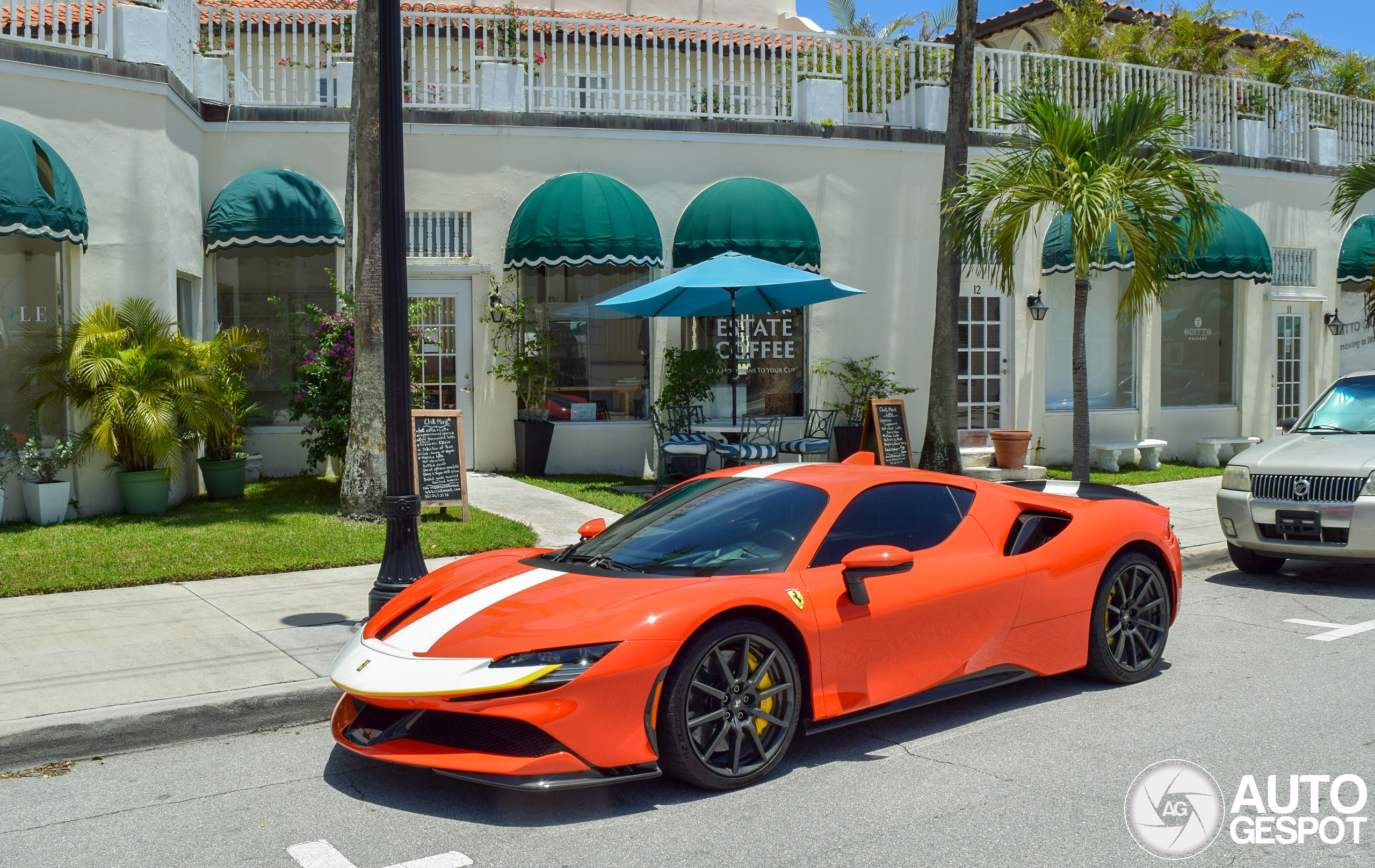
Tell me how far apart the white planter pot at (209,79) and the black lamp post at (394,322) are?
8303 mm

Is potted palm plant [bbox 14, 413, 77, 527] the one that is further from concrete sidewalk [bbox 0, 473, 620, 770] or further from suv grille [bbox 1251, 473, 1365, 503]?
suv grille [bbox 1251, 473, 1365, 503]

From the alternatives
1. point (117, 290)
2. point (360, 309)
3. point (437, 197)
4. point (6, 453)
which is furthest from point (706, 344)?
point (6, 453)

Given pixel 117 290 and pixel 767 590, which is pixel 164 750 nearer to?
pixel 767 590

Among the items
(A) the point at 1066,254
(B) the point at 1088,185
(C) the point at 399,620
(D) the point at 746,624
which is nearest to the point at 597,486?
(B) the point at 1088,185

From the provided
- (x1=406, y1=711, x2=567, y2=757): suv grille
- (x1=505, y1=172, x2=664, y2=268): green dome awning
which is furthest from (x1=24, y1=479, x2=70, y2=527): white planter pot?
(x1=406, y1=711, x2=567, y2=757): suv grille

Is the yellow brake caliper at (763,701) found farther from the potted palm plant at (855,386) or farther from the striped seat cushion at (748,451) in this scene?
the potted palm plant at (855,386)

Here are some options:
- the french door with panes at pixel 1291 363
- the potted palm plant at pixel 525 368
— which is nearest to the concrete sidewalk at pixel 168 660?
the potted palm plant at pixel 525 368

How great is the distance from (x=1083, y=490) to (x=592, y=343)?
9.68m

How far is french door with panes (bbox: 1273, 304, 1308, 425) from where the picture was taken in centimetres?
1989

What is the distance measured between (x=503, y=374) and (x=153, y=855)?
1117 cm

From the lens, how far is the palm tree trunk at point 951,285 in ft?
44.7

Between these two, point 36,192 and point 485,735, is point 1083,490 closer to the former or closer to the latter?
point 485,735

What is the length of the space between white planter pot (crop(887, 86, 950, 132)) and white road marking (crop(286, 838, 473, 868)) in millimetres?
14548

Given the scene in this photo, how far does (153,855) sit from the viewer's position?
414 centimetres
